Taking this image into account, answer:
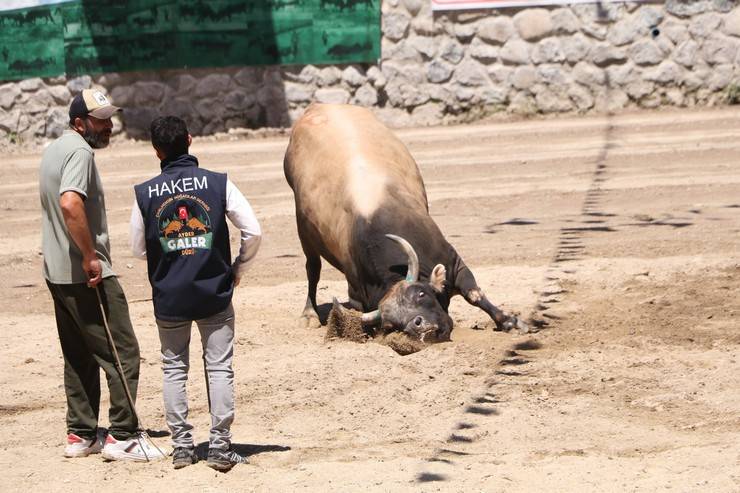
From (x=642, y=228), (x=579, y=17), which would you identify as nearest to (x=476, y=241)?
(x=642, y=228)

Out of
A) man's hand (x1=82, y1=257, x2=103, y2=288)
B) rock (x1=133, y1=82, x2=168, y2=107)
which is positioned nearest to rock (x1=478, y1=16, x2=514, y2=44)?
rock (x1=133, y1=82, x2=168, y2=107)

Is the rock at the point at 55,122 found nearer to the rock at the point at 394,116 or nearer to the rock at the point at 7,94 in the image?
the rock at the point at 7,94

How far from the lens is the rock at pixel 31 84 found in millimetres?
18281

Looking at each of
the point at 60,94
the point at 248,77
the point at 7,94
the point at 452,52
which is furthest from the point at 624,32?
the point at 7,94

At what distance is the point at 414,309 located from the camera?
316 inches

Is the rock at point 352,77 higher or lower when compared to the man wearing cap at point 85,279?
lower

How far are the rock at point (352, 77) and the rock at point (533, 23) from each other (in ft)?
8.08

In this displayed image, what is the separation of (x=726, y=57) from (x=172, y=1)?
8.22 meters

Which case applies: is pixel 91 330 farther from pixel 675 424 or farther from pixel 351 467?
pixel 675 424

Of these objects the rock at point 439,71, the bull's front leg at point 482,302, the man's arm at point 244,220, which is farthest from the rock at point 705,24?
the man's arm at point 244,220

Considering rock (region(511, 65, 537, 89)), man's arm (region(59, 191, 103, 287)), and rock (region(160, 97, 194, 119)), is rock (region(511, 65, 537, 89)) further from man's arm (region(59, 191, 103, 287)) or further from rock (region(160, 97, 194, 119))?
man's arm (region(59, 191, 103, 287))

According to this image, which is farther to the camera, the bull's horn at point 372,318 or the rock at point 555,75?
the rock at point 555,75

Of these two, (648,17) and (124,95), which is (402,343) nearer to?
(648,17)

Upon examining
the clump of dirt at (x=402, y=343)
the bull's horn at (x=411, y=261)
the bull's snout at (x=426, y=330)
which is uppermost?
the bull's horn at (x=411, y=261)
